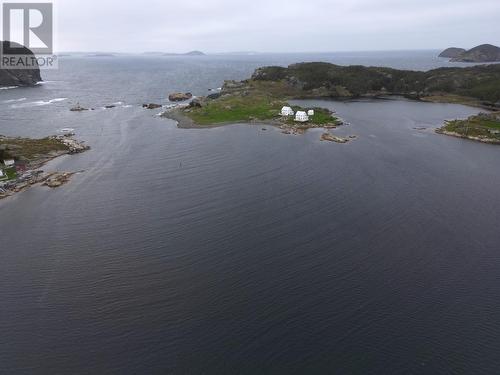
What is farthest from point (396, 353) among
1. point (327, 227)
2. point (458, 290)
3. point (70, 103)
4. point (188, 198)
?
point (70, 103)

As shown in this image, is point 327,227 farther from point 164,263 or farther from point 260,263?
point 164,263

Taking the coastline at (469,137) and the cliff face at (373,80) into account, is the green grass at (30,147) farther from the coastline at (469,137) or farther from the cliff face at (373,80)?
the cliff face at (373,80)

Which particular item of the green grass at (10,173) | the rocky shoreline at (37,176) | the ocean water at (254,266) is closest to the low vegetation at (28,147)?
the rocky shoreline at (37,176)

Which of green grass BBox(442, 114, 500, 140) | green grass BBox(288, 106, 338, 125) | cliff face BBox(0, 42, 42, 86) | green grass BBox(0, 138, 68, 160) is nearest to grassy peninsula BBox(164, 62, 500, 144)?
green grass BBox(288, 106, 338, 125)

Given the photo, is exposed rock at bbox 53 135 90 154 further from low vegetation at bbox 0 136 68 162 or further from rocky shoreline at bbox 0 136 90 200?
low vegetation at bbox 0 136 68 162

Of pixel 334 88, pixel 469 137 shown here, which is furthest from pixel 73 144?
pixel 334 88

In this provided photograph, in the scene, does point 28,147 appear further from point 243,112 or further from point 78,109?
point 243,112
